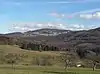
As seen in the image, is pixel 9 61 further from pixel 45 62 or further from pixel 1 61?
pixel 45 62

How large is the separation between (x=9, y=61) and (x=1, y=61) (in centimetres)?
735

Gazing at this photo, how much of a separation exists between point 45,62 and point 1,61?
29.4m

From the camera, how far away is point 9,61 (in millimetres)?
187875

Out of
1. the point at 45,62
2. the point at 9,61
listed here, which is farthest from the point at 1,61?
the point at 45,62

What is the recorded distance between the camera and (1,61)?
192250 mm

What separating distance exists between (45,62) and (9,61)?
23.3 m

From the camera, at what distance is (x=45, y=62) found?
188125mm
